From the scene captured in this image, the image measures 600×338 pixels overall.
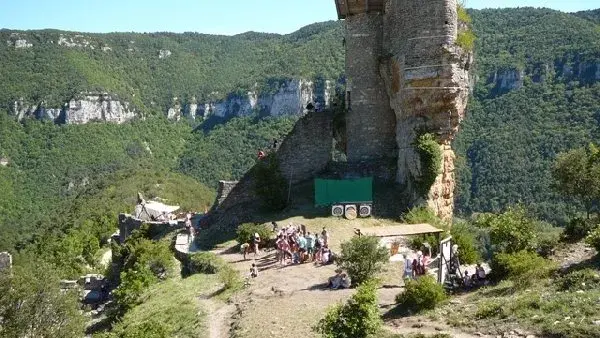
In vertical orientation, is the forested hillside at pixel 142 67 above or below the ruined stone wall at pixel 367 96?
above

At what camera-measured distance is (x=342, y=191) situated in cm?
2723

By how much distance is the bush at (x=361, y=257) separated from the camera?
17.3 m

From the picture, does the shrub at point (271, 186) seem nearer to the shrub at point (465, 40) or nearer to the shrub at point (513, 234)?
the shrub at point (465, 40)

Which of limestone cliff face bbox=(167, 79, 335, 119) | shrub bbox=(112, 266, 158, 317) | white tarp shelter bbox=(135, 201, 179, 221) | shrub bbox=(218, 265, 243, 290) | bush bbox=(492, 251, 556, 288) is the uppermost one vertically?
limestone cliff face bbox=(167, 79, 335, 119)

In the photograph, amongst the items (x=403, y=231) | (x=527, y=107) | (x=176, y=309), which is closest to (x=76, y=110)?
(x=527, y=107)

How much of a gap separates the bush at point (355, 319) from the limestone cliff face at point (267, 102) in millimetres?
119113

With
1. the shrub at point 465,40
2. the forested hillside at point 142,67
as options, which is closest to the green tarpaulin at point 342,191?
the shrub at point 465,40

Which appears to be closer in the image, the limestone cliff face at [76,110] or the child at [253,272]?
the child at [253,272]

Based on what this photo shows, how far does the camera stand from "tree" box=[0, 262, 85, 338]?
19297 mm

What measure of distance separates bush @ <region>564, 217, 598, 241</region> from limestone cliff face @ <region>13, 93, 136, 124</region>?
453 ft

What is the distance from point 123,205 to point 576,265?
2799 inches

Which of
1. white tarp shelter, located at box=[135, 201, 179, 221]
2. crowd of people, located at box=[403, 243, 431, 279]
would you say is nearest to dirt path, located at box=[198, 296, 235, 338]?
crowd of people, located at box=[403, 243, 431, 279]

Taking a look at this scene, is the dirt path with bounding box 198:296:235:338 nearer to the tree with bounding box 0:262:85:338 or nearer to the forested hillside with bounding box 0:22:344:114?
the tree with bounding box 0:262:85:338

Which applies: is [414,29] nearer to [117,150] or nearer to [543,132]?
[543,132]
